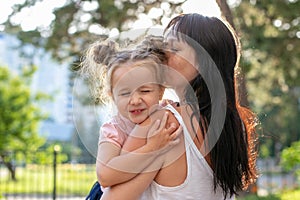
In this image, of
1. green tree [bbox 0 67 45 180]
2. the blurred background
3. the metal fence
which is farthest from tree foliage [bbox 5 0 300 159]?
green tree [bbox 0 67 45 180]

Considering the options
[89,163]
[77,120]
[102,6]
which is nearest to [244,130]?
[77,120]

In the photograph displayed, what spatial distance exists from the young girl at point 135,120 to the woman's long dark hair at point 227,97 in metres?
0.10

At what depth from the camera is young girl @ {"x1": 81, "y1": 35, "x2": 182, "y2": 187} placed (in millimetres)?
1656

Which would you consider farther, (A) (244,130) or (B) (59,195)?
(B) (59,195)

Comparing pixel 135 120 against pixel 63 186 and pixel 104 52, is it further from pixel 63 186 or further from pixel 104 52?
pixel 63 186

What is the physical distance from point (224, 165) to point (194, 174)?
0.11 metres

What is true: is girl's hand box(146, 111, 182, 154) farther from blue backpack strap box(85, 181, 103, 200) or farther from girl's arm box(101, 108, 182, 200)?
blue backpack strap box(85, 181, 103, 200)

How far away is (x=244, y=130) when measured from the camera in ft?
6.13

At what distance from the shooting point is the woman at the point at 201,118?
1.69m

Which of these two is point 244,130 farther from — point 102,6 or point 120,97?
point 102,6

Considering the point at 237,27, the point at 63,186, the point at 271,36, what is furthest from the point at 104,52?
the point at 63,186

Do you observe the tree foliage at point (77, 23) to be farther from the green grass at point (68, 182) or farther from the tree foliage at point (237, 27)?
the green grass at point (68, 182)

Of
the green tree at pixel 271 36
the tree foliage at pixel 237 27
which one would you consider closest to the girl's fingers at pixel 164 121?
the tree foliage at pixel 237 27

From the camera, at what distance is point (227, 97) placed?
1803 mm
